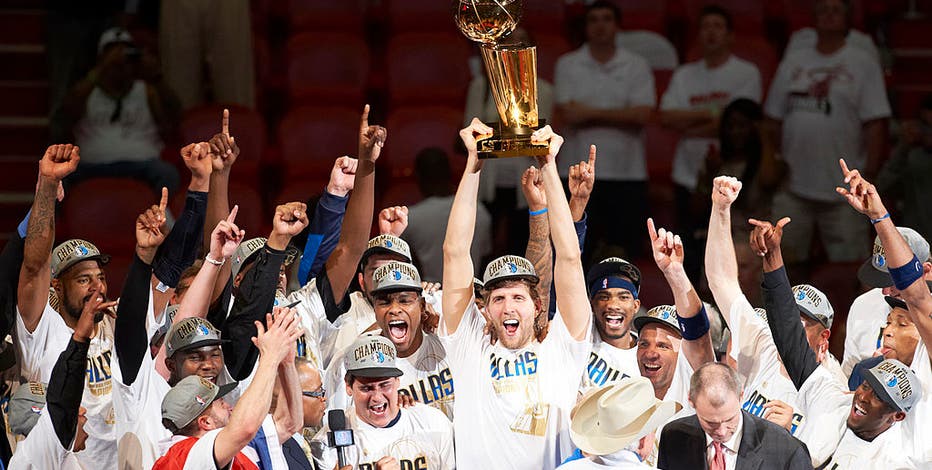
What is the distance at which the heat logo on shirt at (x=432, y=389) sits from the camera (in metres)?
7.67

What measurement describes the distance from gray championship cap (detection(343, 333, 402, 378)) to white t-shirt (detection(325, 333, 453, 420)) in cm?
49

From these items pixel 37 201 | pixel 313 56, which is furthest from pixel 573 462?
pixel 313 56

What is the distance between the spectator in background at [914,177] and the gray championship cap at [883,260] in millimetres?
2792

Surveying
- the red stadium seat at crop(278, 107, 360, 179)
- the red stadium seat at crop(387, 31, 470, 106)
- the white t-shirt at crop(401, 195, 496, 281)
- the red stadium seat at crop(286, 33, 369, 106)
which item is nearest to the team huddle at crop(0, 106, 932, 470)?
the white t-shirt at crop(401, 195, 496, 281)

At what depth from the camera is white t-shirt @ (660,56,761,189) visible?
1055cm

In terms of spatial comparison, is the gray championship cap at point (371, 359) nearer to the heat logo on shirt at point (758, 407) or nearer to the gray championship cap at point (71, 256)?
the gray championship cap at point (71, 256)

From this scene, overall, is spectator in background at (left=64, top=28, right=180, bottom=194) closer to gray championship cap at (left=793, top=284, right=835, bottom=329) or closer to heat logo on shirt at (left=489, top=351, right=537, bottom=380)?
heat logo on shirt at (left=489, top=351, right=537, bottom=380)

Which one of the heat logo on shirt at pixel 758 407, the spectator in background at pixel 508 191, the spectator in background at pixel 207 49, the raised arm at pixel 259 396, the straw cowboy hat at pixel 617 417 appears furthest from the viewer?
the spectator in background at pixel 207 49

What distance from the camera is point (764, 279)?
6.94m

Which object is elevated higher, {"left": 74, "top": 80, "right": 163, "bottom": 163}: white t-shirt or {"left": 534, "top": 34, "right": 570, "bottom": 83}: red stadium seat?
{"left": 534, "top": 34, "right": 570, "bottom": 83}: red stadium seat

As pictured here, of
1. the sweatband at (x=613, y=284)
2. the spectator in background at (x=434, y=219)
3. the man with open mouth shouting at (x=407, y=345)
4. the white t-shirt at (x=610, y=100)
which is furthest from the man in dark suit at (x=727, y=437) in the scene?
the white t-shirt at (x=610, y=100)

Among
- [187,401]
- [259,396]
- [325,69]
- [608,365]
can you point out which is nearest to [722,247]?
[608,365]

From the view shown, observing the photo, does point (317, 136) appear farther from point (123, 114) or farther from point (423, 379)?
point (423, 379)

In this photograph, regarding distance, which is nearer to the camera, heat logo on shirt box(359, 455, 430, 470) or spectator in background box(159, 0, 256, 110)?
heat logo on shirt box(359, 455, 430, 470)
